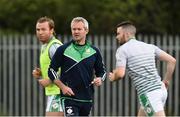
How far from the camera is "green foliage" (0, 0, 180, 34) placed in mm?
19188

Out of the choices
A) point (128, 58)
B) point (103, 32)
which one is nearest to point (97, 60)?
point (128, 58)

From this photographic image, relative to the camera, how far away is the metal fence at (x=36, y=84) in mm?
17328

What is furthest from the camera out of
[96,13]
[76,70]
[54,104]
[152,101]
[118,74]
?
[96,13]

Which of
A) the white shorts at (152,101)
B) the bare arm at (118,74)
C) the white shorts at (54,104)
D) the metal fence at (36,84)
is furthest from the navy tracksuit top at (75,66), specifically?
the metal fence at (36,84)

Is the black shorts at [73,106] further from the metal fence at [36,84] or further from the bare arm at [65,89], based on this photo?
the metal fence at [36,84]

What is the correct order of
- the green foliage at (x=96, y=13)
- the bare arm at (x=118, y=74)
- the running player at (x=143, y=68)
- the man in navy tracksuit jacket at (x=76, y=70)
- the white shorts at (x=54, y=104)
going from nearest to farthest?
the bare arm at (x=118, y=74)
the man in navy tracksuit jacket at (x=76, y=70)
the running player at (x=143, y=68)
the white shorts at (x=54, y=104)
the green foliage at (x=96, y=13)

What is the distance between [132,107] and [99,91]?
35.0 inches

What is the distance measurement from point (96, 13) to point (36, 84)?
3039 mm

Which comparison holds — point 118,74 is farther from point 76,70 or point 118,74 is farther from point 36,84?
point 36,84

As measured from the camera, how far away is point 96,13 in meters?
19.6

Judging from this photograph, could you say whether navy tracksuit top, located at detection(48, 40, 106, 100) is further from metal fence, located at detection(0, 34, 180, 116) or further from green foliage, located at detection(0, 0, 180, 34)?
green foliage, located at detection(0, 0, 180, 34)

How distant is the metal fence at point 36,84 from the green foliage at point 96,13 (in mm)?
1374

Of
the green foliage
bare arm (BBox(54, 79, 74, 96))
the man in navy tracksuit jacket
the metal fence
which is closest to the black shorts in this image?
the man in navy tracksuit jacket

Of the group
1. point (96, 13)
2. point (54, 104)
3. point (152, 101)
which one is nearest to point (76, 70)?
point (54, 104)
